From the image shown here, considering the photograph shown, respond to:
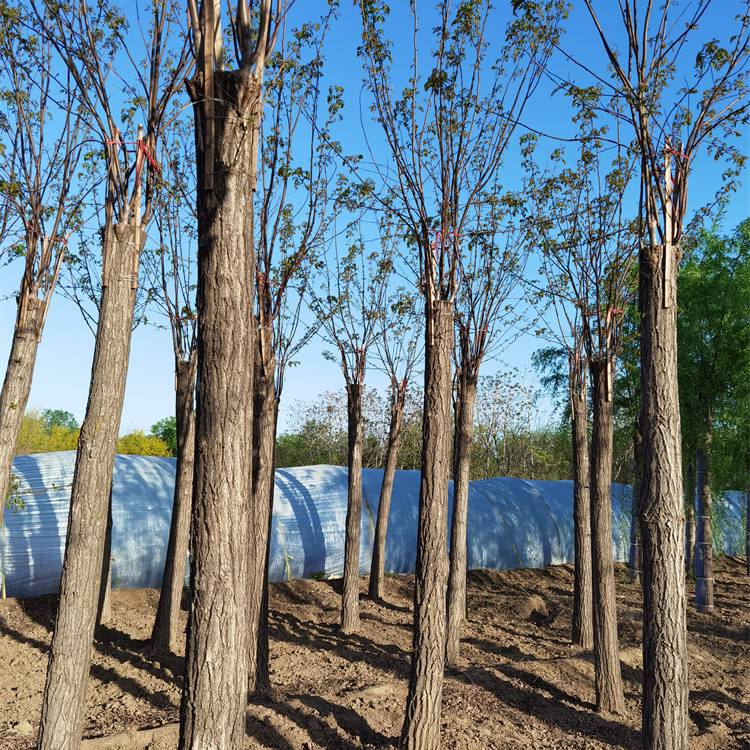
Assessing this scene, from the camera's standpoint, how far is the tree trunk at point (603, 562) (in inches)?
312

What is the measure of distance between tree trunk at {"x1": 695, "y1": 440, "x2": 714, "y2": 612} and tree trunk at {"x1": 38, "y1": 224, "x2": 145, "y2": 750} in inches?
462

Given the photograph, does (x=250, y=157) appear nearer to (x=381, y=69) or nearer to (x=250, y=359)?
(x=250, y=359)

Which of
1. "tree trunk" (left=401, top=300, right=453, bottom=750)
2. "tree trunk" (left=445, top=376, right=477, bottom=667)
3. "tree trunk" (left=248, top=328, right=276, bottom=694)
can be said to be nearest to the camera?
"tree trunk" (left=401, top=300, right=453, bottom=750)

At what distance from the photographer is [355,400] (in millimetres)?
11914

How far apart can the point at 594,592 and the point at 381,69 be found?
593 centimetres

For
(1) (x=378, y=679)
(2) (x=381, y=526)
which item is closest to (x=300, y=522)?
(2) (x=381, y=526)

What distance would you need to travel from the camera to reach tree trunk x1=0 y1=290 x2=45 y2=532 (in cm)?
819

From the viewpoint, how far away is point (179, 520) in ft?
32.0

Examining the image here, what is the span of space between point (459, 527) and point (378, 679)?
2.29 m

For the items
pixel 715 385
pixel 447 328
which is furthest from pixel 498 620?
pixel 447 328

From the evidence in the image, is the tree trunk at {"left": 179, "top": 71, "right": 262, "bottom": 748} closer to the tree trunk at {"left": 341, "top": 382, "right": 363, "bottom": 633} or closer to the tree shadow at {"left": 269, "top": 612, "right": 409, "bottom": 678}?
the tree shadow at {"left": 269, "top": 612, "right": 409, "bottom": 678}

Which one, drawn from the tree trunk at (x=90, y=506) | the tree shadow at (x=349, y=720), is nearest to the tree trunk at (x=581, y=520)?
the tree shadow at (x=349, y=720)

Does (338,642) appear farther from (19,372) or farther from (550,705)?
(19,372)

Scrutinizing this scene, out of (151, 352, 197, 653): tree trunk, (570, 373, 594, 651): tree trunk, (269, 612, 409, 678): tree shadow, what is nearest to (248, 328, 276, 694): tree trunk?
(151, 352, 197, 653): tree trunk
